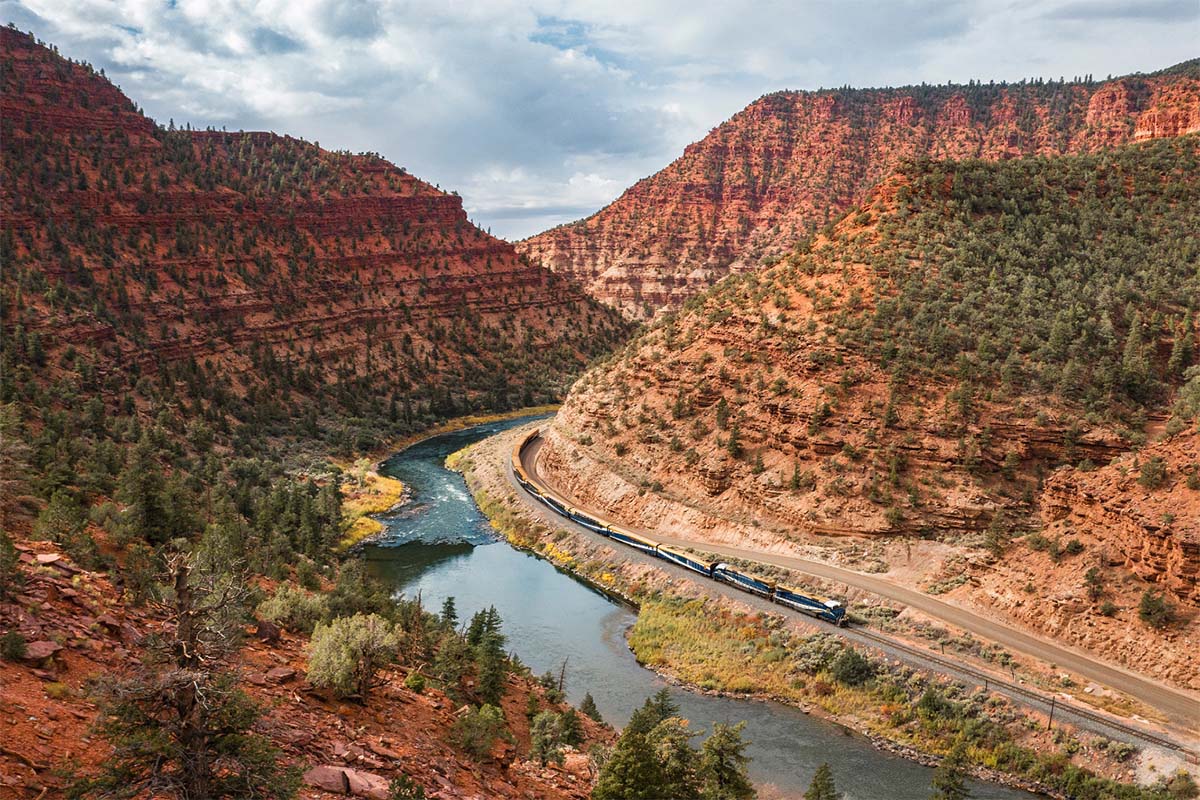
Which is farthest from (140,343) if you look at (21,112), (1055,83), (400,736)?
(1055,83)

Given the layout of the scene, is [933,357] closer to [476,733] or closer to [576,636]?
[576,636]

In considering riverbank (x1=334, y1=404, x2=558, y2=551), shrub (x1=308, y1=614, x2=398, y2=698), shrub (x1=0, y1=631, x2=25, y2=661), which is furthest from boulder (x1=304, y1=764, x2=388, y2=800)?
riverbank (x1=334, y1=404, x2=558, y2=551)

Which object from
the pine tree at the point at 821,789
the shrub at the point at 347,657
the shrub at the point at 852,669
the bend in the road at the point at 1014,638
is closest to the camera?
the shrub at the point at 347,657

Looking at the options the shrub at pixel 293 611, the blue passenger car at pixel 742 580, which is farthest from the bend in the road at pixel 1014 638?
the shrub at pixel 293 611

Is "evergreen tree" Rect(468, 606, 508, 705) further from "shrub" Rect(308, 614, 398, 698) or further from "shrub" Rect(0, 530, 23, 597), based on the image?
"shrub" Rect(0, 530, 23, 597)

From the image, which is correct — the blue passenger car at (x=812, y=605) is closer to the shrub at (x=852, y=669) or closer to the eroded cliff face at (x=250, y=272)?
the shrub at (x=852, y=669)
